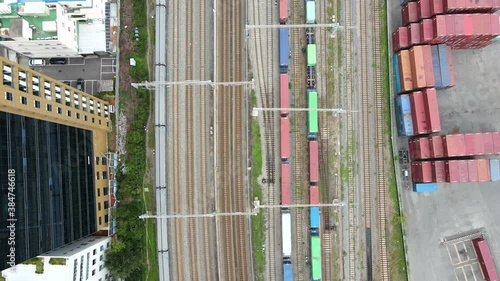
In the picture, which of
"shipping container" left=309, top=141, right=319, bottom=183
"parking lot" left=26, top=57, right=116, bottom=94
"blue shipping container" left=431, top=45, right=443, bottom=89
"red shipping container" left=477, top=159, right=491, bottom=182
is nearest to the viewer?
"red shipping container" left=477, top=159, right=491, bottom=182

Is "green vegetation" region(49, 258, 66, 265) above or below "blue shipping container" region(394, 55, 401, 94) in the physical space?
below

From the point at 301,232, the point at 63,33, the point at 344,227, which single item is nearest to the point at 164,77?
the point at 63,33

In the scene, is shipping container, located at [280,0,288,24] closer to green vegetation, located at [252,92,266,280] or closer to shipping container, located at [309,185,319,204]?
green vegetation, located at [252,92,266,280]

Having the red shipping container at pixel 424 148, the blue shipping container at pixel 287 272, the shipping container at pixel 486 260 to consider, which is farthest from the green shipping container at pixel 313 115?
the shipping container at pixel 486 260

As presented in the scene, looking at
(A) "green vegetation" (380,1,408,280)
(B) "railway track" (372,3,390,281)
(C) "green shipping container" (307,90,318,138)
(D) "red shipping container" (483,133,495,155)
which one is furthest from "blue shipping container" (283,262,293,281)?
(D) "red shipping container" (483,133,495,155)

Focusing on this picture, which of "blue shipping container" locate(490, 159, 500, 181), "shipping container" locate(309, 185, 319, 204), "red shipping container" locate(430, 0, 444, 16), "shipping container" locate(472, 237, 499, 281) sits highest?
"red shipping container" locate(430, 0, 444, 16)

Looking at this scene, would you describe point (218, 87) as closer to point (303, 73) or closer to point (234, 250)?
point (303, 73)
